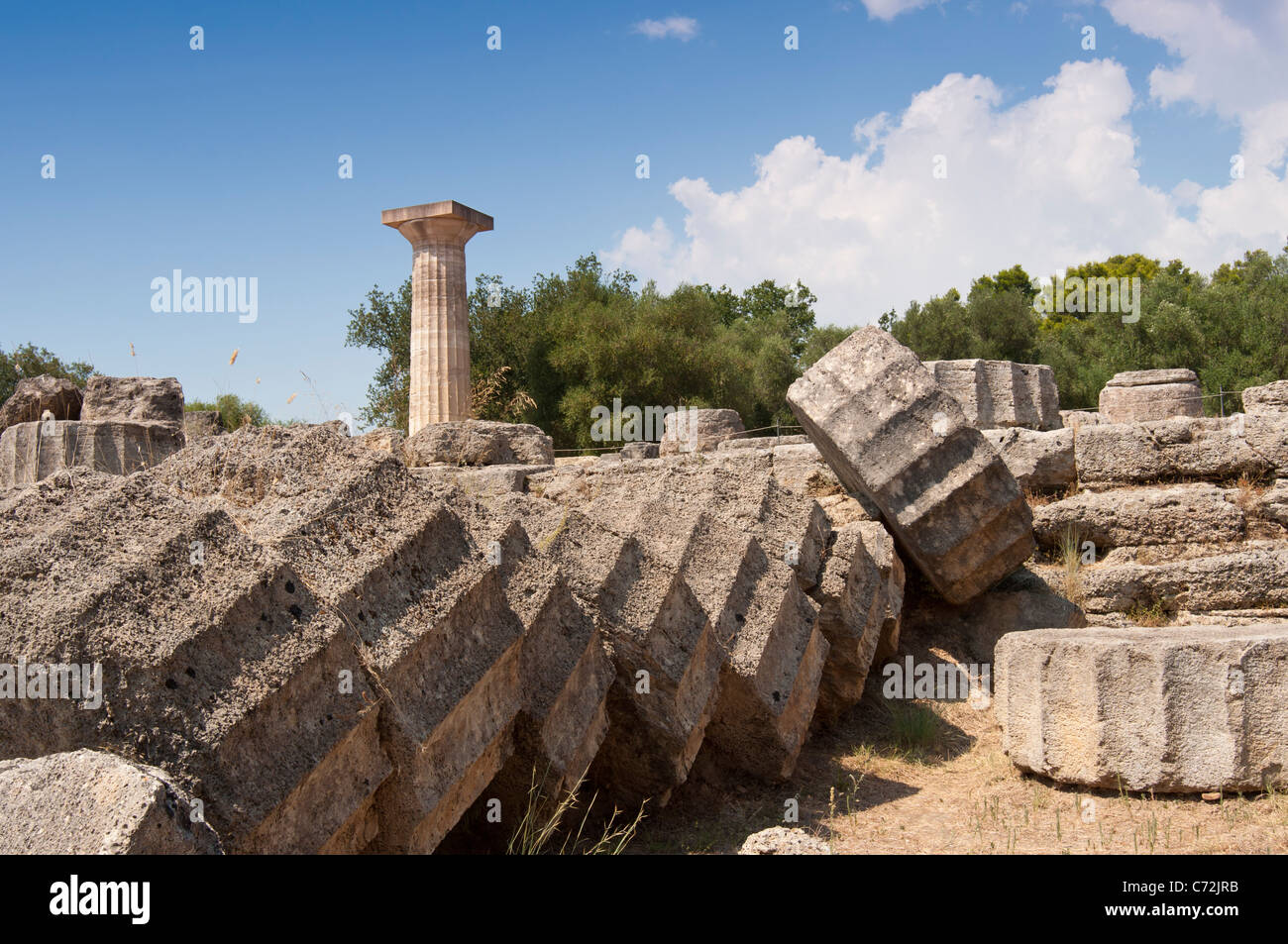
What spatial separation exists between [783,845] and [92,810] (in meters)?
2.11

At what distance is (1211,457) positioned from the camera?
6754 mm

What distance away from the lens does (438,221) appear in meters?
15.5

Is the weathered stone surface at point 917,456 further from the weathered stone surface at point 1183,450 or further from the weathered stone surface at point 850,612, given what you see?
the weathered stone surface at point 1183,450

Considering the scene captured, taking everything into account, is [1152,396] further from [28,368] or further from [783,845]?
[28,368]

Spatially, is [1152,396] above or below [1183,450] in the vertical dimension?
above

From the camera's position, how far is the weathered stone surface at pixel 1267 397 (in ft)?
27.1

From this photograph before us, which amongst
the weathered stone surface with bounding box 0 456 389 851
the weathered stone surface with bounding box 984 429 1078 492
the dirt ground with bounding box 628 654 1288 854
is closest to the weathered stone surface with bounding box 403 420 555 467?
the weathered stone surface with bounding box 984 429 1078 492

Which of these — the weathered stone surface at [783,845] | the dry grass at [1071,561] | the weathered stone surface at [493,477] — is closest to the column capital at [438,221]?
the weathered stone surface at [493,477]

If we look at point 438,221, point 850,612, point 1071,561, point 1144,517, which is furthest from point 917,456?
point 438,221

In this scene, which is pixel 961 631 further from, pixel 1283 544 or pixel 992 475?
pixel 1283 544

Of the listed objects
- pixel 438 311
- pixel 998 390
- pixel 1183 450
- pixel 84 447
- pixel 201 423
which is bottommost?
pixel 1183 450

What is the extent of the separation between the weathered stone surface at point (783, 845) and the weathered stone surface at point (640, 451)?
8322 mm
